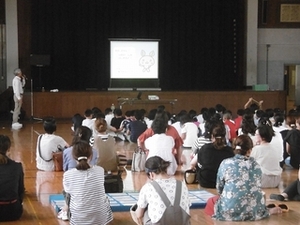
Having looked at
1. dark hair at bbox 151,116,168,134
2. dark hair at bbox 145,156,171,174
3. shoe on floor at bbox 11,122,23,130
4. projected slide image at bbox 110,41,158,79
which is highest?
projected slide image at bbox 110,41,158,79

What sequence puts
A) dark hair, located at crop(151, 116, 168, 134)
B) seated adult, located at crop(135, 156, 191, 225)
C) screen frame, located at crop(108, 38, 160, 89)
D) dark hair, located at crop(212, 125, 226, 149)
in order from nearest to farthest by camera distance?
seated adult, located at crop(135, 156, 191, 225) → dark hair, located at crop(212, 125, 226, 149) → dark hair, located at crop(151, 116, 168, 134) → screen frame, located at crop(108, 38, 160, 89)

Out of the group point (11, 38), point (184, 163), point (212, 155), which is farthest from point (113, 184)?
point (11, 38)

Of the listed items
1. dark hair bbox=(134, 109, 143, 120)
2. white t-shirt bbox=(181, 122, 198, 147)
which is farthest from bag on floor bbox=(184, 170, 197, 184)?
dark hair bbox=(134, 109, 143, 120)

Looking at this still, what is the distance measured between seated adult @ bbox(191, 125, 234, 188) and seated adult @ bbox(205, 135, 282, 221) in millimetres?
1369

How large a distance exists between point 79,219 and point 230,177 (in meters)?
1.69

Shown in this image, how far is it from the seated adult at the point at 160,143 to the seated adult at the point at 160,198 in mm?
3884

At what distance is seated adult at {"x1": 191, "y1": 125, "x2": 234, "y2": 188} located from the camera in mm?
8108

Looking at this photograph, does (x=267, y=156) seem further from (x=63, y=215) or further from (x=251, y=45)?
(x=251, y=45)

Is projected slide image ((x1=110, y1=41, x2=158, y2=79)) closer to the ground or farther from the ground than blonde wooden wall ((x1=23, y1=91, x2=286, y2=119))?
farther from the ground

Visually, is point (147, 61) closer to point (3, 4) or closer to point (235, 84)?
point (235, 84)

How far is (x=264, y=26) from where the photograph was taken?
72.1 feet

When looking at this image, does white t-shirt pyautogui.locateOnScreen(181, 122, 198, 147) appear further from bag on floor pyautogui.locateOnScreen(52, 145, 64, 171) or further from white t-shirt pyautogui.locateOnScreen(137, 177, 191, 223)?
white t-shirt pyautogui.locateOnScreen(137, 177, 191, 223)

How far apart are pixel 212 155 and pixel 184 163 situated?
266 centimetres

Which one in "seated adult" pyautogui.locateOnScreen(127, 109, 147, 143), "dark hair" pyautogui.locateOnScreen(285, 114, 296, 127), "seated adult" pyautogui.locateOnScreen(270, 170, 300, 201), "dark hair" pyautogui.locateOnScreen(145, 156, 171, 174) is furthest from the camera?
"seated adult" pyautogui.locateOnScreen(127, 109, 147, 143)
